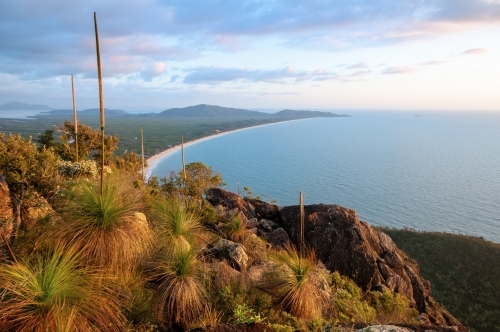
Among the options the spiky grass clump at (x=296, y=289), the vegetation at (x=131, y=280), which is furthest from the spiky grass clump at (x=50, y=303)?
the spiky grass clump at (x=296, y=289)

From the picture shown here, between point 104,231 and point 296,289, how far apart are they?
336cm

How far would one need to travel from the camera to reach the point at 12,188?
33.1 feet

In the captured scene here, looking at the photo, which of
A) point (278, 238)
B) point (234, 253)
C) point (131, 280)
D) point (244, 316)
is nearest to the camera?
point (244, 316)

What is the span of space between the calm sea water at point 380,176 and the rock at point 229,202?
29.9 m

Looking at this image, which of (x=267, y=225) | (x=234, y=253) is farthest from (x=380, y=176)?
(x=234, y=253)

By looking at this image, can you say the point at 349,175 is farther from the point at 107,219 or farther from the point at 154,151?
the point at 107,219

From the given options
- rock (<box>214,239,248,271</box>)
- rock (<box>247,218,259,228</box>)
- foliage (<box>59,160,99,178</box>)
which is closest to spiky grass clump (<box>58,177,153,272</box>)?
rock (<box>214,239,248,271</box>)

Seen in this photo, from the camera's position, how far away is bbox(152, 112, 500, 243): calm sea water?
75644 mm

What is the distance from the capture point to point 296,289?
243 inches

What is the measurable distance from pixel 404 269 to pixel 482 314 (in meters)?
22.8

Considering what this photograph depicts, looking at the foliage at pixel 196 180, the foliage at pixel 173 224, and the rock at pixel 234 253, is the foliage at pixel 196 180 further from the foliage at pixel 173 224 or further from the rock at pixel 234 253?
the foliage at pixel 173 224

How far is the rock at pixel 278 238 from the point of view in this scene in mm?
13055

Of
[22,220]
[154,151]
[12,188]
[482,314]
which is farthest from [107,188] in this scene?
[154,151]

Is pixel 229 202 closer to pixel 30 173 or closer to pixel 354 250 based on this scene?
pixel 354 250
